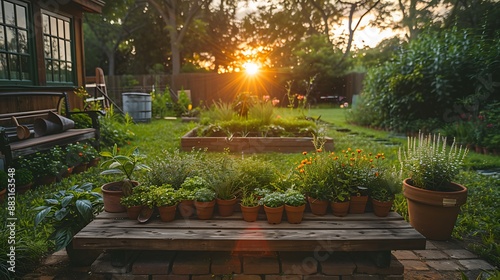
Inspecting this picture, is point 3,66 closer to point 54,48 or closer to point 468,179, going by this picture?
point 54,48

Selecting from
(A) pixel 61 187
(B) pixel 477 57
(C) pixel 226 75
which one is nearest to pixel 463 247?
(A) pixel 61 187

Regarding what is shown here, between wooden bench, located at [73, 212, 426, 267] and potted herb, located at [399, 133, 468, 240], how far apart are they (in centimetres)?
63

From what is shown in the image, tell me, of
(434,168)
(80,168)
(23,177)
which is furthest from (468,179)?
(23,177)

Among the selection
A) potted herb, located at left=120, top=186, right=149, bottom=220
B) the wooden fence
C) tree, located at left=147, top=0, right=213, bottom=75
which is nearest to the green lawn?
potted herb, located at left=120, top=186, right=149, bottom=220

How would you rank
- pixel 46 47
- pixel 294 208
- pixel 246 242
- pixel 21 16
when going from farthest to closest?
pixel 46 47 → pixel 21 16 → pixel 294 208 → pixel 246 242

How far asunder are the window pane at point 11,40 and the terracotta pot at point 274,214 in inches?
185

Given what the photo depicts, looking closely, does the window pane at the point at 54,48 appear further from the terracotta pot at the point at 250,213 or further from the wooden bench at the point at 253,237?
the terracotta pot at the point at 250,213

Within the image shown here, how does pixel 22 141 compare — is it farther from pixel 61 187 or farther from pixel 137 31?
pixel 137 31

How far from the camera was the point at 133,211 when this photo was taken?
2.14 metres

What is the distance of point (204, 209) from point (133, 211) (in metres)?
0.45

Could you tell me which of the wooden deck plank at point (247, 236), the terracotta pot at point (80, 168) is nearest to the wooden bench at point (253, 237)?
the wooden deck plank at point (247, 236)

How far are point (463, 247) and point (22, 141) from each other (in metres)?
4.62

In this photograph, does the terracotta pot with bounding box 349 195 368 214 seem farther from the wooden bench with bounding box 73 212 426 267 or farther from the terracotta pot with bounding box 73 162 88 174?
the terracotta pot with bounding box 73 162 88 174

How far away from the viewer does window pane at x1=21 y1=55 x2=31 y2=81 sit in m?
5.07
